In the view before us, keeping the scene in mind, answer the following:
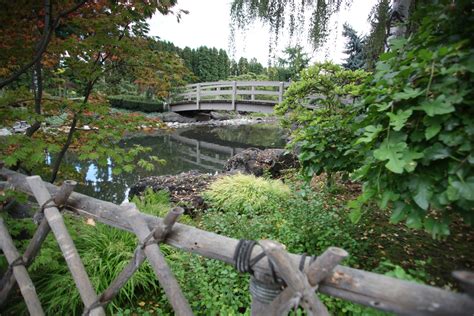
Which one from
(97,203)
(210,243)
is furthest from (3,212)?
(210,243)

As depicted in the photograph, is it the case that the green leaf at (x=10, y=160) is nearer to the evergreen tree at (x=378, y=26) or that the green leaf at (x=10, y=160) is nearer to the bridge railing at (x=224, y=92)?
the evergreen tree at (x=378, y=26)

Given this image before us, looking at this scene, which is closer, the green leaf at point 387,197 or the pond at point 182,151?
the green leaf at point 387,197

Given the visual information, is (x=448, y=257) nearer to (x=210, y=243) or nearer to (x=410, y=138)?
(x=410, y=138)

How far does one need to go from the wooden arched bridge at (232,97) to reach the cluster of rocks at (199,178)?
234 inches

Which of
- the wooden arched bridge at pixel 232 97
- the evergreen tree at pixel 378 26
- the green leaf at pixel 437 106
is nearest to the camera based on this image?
the green leaf at pixel 437 106

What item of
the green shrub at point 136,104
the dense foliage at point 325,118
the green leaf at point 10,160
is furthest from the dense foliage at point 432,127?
the green shrub at point 136,104

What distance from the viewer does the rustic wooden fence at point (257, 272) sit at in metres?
0.89

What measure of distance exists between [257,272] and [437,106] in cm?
90

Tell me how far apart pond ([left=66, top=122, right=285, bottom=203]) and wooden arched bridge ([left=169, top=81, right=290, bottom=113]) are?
1.45 m

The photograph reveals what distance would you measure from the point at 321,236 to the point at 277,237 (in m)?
0.51

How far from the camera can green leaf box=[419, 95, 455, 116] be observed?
102 centimetres

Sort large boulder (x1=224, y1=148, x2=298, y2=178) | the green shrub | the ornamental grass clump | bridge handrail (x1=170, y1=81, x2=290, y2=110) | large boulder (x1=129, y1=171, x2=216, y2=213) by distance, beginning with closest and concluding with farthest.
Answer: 1. the ornamental grass clump
2. large boulder (x1=129, y1=171, x2=216, y2=213)
3. large boulder (x1=224, y1=148, x2=298, y2=178)
4. bridge handrail (x1=170, y1=81, x2=290, y2=110)
5. the green shrub

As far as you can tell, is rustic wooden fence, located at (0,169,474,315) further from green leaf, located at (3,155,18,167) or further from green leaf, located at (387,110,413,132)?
green leaf, located at (387,110,413,132)

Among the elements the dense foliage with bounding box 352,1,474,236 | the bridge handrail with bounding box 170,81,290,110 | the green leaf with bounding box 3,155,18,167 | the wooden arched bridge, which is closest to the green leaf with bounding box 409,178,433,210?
the dense foliage with bounding box 352,1,474,236
